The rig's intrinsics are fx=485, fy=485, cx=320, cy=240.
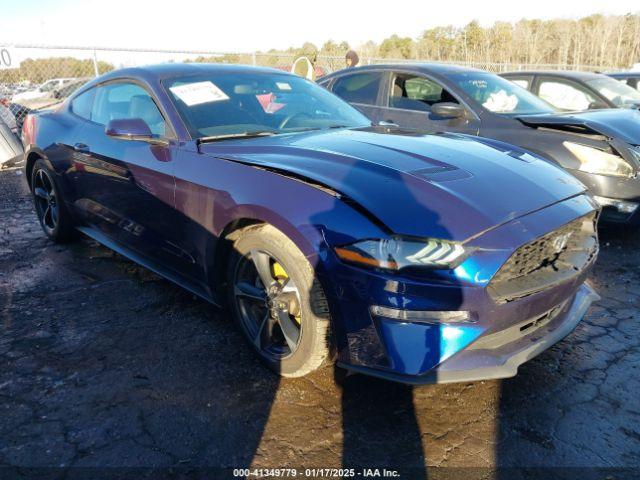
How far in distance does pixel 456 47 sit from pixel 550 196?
1464 inches

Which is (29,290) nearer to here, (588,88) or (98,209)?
(98,209)

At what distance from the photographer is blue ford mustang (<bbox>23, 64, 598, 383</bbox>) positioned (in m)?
1.89

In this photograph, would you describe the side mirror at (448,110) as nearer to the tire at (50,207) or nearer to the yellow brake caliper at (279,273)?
the yellow brake caliper at (279,273)

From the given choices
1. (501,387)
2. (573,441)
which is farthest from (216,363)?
(573,441)

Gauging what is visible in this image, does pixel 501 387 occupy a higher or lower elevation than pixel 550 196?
lower

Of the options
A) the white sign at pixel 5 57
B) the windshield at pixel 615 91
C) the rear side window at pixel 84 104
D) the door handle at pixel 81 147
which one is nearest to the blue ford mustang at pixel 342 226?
the door handle at pixel 81 147

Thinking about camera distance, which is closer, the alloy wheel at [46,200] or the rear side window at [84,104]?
the rear side window at [84,104]

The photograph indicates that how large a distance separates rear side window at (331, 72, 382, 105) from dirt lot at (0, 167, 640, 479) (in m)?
3.48

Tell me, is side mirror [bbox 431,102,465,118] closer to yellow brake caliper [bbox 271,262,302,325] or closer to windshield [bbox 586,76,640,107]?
yellow brake caliper [bbox 271,262,302,325]

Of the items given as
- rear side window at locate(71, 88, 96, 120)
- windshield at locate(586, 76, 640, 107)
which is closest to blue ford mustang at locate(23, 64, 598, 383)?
rear side window at locate(71, 88, 96, 120)

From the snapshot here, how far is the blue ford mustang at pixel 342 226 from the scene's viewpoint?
1890 millimetres

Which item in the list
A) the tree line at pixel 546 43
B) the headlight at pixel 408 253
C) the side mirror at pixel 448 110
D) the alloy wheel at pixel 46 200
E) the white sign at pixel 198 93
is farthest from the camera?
the tree line at pixel 546 43

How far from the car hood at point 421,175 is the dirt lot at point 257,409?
0.85 meters

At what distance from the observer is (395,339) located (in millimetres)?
1899
